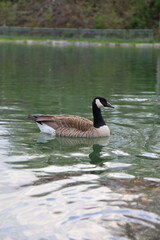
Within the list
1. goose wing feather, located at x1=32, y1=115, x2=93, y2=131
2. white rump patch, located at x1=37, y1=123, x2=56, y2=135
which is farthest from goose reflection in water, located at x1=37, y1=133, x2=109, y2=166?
goose wing feather, located at x1=32, y1=115, x2=93, y2=131

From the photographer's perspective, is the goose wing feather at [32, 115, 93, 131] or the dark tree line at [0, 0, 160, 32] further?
the dark tree line at [0, 0, 160, 32]

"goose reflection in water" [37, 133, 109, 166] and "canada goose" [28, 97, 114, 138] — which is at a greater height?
"canada goose" [28, 97, 114, 138]

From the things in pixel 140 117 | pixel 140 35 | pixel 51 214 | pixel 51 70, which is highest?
pixel 51 214

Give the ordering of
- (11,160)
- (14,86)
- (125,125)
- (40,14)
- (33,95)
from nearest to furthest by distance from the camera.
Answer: (11,160)
(125,125)
(33,95)
(14,86)
(40,14)

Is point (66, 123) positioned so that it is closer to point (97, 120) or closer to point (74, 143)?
point (74, 143)

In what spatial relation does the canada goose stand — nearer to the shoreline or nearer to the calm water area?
the calm water area

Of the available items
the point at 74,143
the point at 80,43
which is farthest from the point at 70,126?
the point at 80,43

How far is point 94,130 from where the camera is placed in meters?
11.8

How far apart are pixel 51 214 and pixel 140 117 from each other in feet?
27.2

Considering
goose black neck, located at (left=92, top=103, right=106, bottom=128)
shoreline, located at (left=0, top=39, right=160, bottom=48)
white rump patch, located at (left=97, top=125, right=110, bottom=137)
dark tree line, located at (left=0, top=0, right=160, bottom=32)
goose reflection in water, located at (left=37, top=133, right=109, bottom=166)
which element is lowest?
shoreline, located at (left=0, top=39, right=160, bottom=48)

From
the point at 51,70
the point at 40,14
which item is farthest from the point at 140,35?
the point at 51,70

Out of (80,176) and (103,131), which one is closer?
(80,176)

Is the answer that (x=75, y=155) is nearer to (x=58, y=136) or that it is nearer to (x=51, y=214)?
(x=58, y=136)

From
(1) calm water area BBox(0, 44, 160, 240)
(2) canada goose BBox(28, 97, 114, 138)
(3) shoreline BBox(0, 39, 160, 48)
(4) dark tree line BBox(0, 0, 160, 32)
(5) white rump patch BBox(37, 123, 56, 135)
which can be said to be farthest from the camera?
(4) dark tree line BBox(0, 0, 160, 32)
